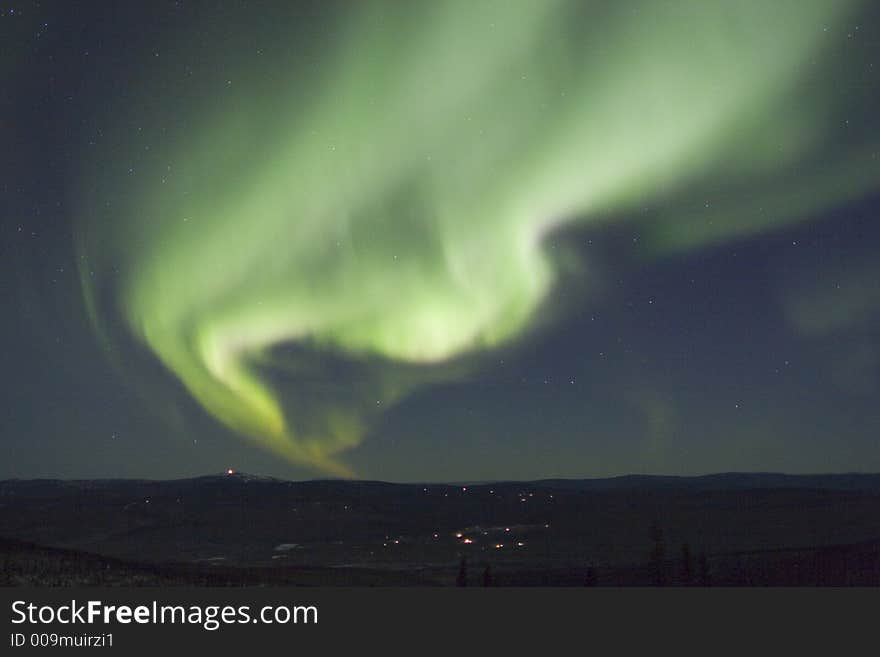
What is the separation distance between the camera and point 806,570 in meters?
48.6

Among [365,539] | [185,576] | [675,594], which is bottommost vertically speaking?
[675,594]

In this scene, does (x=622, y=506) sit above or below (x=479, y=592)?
above

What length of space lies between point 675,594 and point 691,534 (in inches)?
3682

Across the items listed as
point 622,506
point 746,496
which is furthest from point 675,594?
point 746,496

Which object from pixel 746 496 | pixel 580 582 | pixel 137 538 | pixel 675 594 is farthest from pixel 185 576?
pixel 746 496

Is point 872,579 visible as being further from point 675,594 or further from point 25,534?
point 25,534

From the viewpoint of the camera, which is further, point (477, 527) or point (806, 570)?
point (477, 527)

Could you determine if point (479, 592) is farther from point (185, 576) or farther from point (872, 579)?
point (872, 579)

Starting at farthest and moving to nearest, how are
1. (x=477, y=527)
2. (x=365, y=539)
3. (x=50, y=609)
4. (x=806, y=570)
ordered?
(x=477, y=527) → (x=365, y=539) → (x=806, y=570) → (x=50, y=609)

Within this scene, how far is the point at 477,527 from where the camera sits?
119125 millimetres

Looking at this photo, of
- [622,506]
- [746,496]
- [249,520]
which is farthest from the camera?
[746,496]

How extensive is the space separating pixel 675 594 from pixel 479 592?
183 inches

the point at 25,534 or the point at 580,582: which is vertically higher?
the point at 25,534

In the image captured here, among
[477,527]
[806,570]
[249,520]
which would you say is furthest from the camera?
[249,520]
